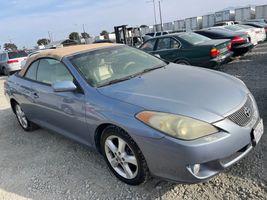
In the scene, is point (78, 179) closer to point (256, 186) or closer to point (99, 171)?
point (99, 171)

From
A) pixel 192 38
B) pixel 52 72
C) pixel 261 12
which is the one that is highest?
pixel 52 72

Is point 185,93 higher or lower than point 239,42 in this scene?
higher

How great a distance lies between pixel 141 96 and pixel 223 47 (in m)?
6.02

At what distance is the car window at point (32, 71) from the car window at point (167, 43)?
4903mm

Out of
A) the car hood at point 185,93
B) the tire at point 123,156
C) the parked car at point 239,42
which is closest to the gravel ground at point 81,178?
the tire at point 123,156

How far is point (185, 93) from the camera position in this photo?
9.12ft

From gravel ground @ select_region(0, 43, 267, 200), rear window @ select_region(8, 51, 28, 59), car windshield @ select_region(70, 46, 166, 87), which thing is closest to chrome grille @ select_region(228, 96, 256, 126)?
gravel ground @ select_region(0, 43, 267, 200)

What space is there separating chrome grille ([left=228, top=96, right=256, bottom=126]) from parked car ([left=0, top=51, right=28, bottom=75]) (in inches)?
597

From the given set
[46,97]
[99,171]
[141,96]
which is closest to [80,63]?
[46,97]

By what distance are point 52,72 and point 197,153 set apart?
249 centimetres

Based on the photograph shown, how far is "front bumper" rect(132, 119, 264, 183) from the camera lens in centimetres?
234

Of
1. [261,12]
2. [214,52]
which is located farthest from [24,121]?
[261,12]

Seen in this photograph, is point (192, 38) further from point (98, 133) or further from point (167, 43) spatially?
point (98, 133)

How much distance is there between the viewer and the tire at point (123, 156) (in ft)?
8.91
